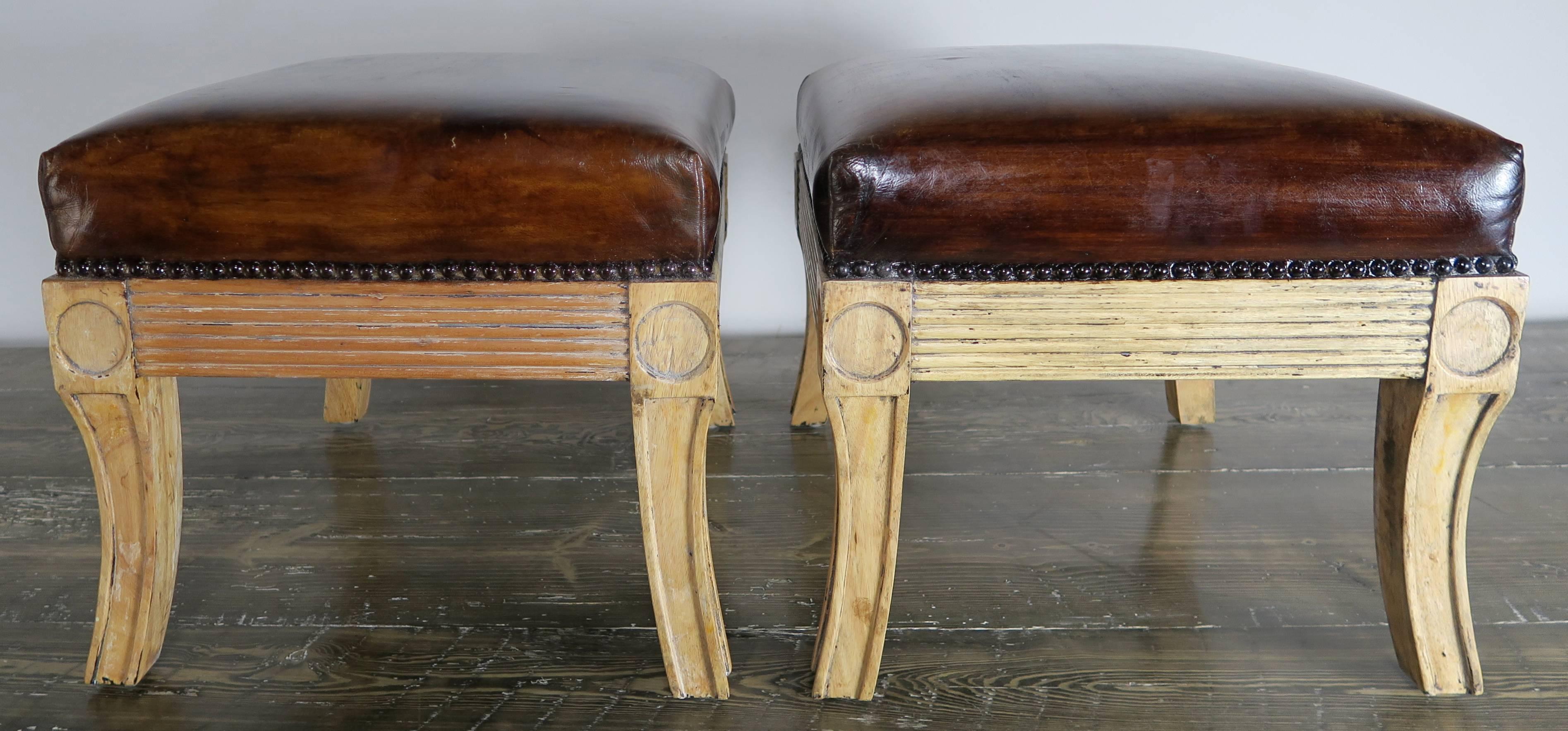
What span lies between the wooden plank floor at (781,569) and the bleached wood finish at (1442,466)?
0.04 meters

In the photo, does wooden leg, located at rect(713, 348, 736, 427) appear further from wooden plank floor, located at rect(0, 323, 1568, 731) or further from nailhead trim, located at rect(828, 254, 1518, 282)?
nailhead trim, located at rect(828, 254, 1518, 282)

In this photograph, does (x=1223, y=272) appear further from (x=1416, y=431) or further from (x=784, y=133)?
(x=784, y=133)

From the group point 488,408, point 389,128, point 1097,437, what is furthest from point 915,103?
point 488,408

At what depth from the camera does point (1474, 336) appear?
0.75 metres

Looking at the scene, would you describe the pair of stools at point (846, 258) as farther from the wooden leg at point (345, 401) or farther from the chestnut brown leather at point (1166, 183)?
the wooden leg at point (345, 401)

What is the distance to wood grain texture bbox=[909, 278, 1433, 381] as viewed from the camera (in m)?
0.74

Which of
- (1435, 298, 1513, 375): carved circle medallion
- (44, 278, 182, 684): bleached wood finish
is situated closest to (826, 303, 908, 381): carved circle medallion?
(1435, 298, 1513, 375): carved circle medallion

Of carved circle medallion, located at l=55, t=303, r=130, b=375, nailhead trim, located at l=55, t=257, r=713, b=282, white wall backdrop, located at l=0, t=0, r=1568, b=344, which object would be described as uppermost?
white wall backdrop, located at l=0, t=0, r=1568, b=344

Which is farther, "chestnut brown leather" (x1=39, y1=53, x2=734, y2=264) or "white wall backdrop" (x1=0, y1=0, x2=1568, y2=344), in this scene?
"white wall backdrop" (x1=0, y1=0, x2=1568, y2=344)

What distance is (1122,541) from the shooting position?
3.52 feet

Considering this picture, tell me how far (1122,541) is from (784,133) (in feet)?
2.67

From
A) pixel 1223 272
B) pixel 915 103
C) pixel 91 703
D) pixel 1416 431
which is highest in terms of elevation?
pixel 915 103

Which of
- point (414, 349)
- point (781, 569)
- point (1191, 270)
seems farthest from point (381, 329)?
point (1191, 270)

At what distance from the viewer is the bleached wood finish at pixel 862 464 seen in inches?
29.0
